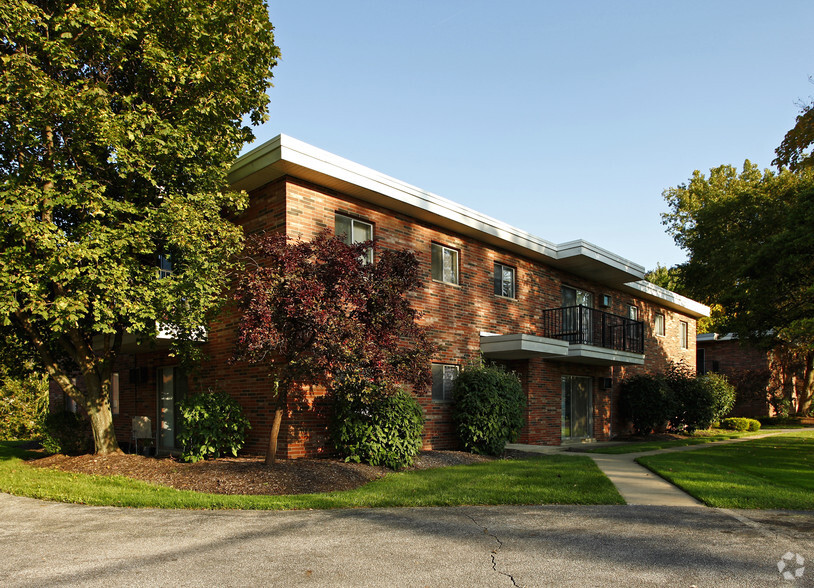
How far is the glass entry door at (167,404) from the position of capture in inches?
602

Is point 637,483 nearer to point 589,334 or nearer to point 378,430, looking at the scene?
point 378,430

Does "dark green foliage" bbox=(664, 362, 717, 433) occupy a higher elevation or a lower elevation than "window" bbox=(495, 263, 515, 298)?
lower

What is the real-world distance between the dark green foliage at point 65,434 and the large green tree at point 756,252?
56.0 feet

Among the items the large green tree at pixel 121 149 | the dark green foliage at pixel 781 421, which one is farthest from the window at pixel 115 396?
the dark green foliage at pixel 781 421

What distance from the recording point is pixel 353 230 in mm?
13344

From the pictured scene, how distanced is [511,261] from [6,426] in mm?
18354

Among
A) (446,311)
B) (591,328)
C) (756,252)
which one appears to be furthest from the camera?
(591,328)

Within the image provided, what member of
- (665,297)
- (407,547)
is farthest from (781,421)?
(407,547)

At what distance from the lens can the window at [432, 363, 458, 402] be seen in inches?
586

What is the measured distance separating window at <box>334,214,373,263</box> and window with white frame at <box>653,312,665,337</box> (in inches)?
704

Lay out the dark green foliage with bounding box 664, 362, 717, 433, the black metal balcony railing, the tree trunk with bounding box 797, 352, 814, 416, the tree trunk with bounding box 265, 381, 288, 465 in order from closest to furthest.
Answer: the tree trunk with bounding box 265, 381, 288, 465, the black metal balcony railing, the dark green foliage with bounding box 664, 362, 717, 433, the tree trunk with bounding box 797, 352, 814, 416

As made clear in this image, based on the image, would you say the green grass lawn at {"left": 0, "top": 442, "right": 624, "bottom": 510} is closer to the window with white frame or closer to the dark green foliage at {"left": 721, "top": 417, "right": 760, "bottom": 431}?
the window with white frame

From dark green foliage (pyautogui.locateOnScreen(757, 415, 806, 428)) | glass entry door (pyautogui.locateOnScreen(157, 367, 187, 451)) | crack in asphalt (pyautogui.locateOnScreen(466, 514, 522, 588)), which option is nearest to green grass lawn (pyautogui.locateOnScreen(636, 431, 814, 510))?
crack in asphalt (pyautogui.locateOnScreen(466, 514, 522, 588))

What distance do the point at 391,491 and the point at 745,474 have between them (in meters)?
6.81
